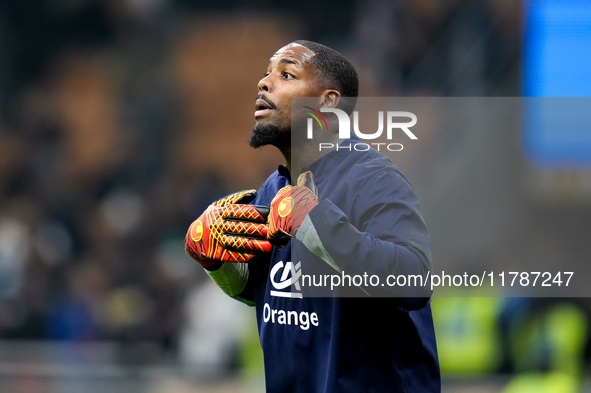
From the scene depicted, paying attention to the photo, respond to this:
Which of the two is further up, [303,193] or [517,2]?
[517,2]

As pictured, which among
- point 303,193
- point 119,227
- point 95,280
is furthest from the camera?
point 119,227

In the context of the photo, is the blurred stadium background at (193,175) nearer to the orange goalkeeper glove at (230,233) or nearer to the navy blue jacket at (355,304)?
the orange goalkeeper glove at (230,233)

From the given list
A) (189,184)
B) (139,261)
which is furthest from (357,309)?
(189,184)

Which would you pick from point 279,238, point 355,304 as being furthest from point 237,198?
point 355,304

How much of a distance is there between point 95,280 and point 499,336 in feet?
15.2

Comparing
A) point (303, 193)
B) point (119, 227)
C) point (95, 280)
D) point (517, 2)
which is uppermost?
point (517, 2)

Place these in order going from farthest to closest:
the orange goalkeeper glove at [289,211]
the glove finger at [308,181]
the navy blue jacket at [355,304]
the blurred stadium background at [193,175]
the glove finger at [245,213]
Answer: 1. the blurred stadium background at [193,175]
2. the glove finger at [245,213]
3. the glove finger at [308,181]
4. the orange goalkeeper glove at [289,211]
5. the navy blue jacket at [355,304]

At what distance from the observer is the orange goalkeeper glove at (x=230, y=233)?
2.80 m

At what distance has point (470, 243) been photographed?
27.1ft

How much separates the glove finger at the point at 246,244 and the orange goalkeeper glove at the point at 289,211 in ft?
0.46

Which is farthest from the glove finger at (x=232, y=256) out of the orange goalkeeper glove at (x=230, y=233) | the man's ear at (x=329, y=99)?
the man's ear at (x=329, y=99)

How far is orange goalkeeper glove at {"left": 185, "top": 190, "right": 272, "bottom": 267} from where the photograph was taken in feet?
9.20

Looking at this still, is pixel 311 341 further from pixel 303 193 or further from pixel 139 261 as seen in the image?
pixel 139 261

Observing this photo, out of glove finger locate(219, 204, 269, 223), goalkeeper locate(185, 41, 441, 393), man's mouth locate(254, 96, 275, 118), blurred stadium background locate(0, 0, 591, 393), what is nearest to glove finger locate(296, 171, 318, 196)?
goalkeeper locate(185, 41, 441, 393)
